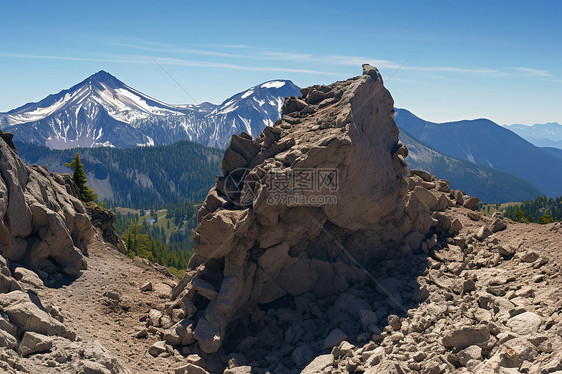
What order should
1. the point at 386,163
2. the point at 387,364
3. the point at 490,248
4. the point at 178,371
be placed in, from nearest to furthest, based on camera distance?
1. the point at 387,364
2. the point at 178,371
3. the point at 490,248
4. the point at 386,163

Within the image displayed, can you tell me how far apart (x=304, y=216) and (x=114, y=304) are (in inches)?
475

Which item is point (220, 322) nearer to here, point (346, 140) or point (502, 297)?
point (346, 140)

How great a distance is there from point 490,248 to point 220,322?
17.1m

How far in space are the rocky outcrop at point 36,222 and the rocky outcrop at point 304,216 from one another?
278 inches

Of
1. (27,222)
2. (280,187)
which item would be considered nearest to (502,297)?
(280,187)

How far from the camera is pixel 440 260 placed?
2900cm

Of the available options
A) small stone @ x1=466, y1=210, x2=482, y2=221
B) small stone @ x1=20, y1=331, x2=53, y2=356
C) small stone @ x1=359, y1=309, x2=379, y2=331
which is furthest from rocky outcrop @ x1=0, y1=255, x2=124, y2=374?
small stone @ x1=466, y1=210, x2=482, y2=221

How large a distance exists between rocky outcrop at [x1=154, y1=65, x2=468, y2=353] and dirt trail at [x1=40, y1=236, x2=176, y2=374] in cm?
199

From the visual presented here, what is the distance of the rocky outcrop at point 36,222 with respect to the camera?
76.1 ft

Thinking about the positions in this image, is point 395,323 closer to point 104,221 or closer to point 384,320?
point 384,320

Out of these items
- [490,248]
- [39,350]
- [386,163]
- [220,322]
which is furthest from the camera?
[386,163]

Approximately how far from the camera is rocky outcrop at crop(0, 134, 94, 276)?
2319 cm

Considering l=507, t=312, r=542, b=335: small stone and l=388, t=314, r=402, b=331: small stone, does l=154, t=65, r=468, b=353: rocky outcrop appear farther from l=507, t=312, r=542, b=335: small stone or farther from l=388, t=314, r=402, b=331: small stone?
l=507, t=312, r=542, b=335: small stone

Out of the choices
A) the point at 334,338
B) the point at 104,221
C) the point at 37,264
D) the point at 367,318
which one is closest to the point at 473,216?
the point at 367,318
